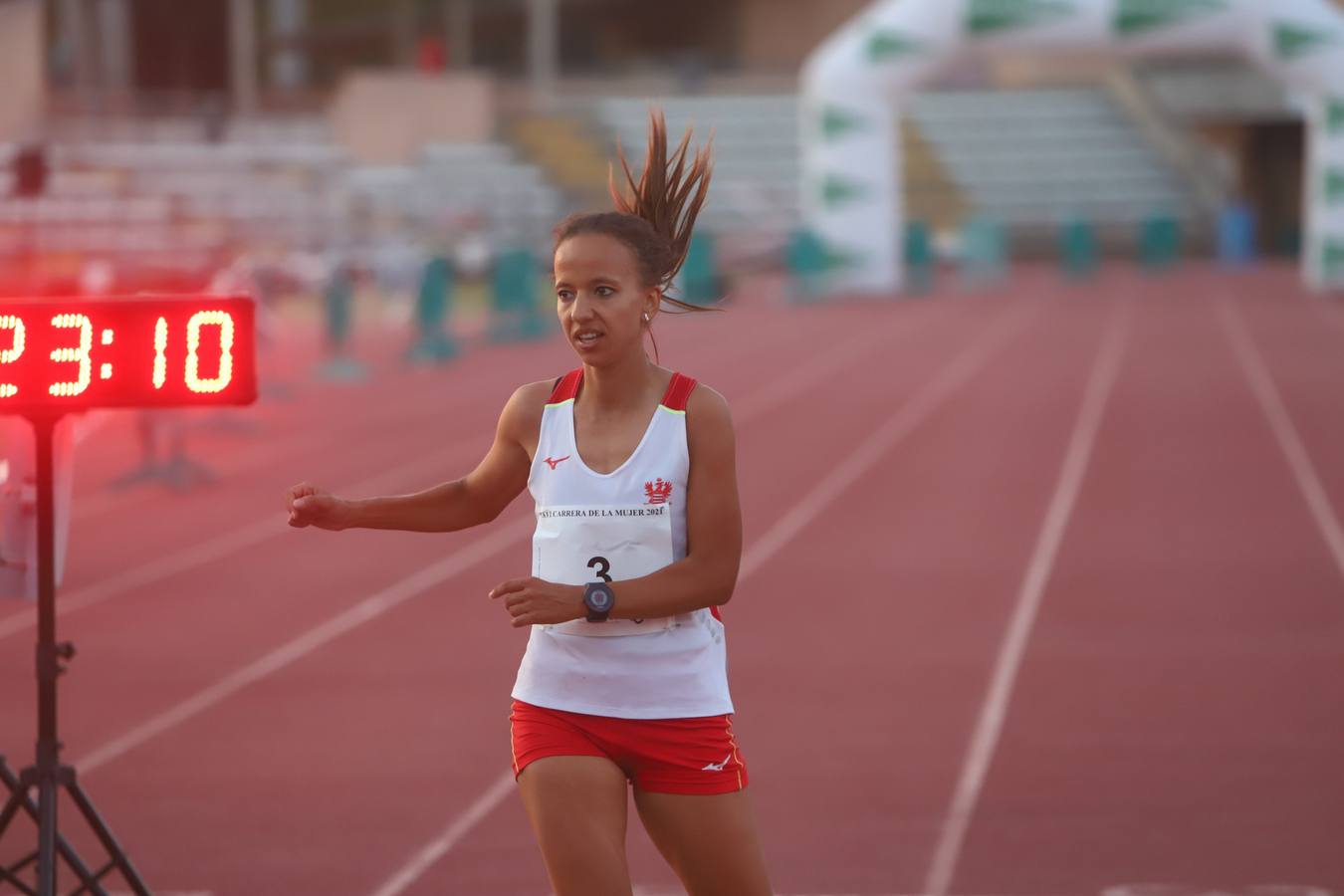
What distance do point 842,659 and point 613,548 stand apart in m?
5.27

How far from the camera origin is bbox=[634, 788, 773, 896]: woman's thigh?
341cm

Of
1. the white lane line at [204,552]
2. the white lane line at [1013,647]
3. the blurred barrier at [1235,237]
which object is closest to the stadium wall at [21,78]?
the blurred barrier at [1235,237]

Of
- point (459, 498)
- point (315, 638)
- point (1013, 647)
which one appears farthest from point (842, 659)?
point (459, 498)

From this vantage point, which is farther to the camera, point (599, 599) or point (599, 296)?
point (599, 296)

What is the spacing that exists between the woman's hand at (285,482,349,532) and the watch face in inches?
21.4

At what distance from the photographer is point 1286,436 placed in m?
15.6

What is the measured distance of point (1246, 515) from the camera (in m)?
12.2

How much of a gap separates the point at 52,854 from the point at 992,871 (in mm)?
2526

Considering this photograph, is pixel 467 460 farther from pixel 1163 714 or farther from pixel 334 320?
pixel 1163 714

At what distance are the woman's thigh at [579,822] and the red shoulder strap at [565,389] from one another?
0.61 meters

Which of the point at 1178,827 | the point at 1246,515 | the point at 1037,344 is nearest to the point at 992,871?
the point at 1178,827

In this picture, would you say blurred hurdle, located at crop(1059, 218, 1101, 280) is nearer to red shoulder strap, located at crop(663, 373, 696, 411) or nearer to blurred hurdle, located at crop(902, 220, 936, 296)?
blurred hurdle, located at crop(902, 220, 936, 296)

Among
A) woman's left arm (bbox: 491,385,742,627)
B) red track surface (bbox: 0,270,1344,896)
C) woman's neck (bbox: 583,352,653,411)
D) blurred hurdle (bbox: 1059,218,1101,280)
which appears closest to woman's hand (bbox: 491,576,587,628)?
woman's left arm (bbox: 491,385,742,627)

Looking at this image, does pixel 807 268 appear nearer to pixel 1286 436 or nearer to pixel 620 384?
pixel 1286 436
